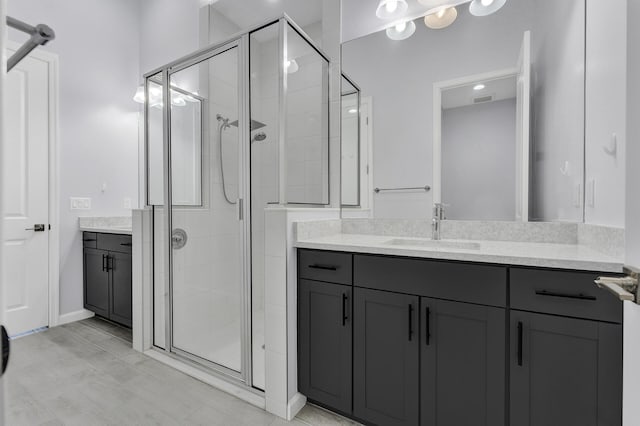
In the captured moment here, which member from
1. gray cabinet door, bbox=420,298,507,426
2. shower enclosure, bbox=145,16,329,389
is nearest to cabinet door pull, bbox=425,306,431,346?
gray cabinet door, bbox=420,298,507,426

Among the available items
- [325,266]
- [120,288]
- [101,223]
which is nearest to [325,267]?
[325,266]

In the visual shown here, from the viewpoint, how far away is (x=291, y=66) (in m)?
1.75

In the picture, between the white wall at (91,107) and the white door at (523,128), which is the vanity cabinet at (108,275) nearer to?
the white wall at (91,107)

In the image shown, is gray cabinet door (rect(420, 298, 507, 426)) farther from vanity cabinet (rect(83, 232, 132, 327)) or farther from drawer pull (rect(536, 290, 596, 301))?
vanity cabinet (rect(83, 232, 132, 327))

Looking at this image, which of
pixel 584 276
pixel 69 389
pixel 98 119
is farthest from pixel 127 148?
pixel 584 276

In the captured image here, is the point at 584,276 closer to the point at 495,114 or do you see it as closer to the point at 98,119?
the point at 495,114

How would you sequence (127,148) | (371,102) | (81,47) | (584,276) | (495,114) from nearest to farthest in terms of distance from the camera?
(584,276) → (495,114) → (371,102) → (81,47) → (127,148)

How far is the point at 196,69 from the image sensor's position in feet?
6.49

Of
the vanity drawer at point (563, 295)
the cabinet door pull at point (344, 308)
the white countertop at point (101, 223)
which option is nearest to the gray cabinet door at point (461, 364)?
the vanity drawer at point (563, 295)

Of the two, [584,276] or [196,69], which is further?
[196,69]

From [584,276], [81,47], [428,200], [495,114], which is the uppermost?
[81,47]

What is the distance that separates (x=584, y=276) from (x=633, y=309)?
440 millimetres

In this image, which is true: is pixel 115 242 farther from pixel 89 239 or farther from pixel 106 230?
pixel 89 239

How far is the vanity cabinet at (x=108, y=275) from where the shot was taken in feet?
8.13
